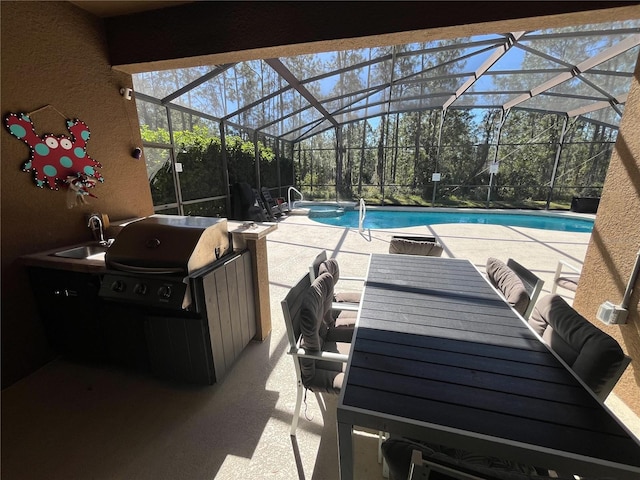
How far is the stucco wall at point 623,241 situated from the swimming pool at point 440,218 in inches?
269

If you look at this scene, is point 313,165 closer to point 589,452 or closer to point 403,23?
point 403,23

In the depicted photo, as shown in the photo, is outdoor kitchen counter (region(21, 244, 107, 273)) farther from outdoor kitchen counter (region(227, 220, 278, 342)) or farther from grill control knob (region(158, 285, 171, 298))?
outdoor kitchen counter (region(227, 220, 278, 342))

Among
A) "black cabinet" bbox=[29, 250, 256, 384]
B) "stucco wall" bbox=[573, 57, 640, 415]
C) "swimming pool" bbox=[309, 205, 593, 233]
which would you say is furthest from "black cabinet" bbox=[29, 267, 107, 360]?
"swimming pool" bbox=[309, 205, 593, 233]

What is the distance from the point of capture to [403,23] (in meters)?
1.80

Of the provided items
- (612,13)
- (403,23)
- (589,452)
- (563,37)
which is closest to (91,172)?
(403,23)

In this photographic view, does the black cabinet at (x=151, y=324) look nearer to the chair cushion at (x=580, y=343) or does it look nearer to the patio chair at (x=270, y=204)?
the chair cushion at (x=580, y=343)

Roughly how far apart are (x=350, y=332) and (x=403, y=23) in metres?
2.16

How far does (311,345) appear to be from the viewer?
147cm

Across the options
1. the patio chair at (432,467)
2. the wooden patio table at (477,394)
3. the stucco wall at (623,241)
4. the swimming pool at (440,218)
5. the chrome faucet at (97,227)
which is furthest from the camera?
the swimming pool at (440,218)

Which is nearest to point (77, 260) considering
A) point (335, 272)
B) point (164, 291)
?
point (164, 291)

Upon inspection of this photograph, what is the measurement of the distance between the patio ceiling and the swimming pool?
11.3ft

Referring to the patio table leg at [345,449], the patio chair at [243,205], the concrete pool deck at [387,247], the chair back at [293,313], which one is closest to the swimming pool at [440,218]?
the patio chair at [243,205]

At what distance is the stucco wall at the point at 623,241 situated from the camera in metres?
1.79

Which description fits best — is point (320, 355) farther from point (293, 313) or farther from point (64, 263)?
point (64, 263)
